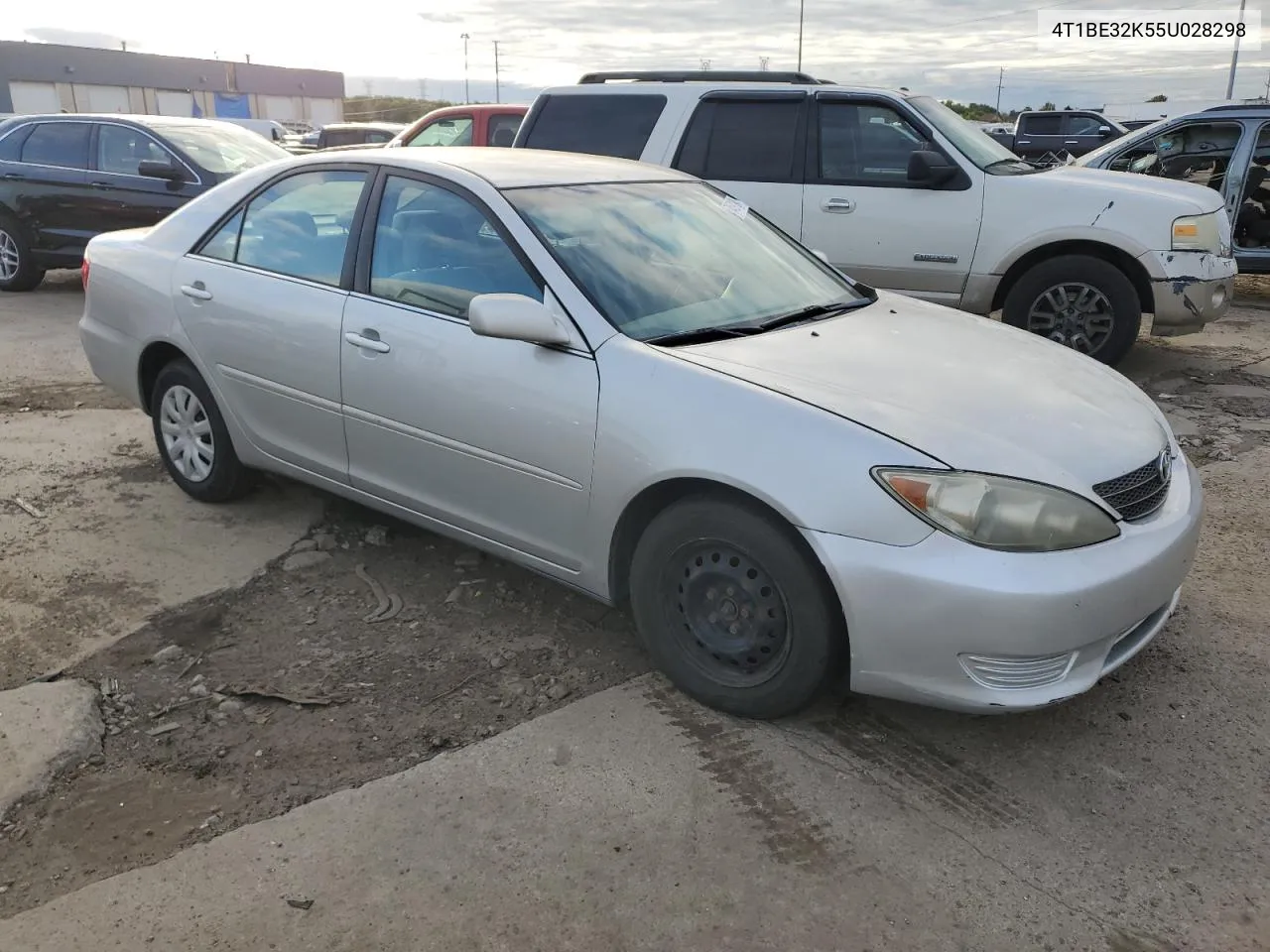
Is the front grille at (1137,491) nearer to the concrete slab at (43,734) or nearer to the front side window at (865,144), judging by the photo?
the concrete slab at (43,734)

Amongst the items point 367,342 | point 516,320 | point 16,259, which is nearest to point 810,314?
point 516,320

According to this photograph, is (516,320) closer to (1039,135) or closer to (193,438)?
(193,438)

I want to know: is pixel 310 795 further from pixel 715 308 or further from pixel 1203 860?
pixel 1203 860

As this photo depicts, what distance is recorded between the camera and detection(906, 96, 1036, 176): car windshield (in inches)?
270

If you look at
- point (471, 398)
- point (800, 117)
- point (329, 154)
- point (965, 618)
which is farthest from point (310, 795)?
point (800, 117)

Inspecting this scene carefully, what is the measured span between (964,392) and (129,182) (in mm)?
9138

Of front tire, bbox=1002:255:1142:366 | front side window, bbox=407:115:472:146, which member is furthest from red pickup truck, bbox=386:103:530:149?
front tire, bbox=1002:255:1142:366

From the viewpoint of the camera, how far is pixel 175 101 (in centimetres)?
6391

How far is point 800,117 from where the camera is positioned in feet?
23.4

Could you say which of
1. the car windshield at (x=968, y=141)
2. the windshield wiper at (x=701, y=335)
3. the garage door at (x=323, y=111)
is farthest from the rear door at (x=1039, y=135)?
the garage door at (x=323, y=111)

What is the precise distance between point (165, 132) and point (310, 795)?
885 centimetres

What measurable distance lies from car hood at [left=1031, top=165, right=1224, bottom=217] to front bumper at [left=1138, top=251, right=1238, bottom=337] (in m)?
0.32

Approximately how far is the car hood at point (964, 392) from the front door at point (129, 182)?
804 centimetres

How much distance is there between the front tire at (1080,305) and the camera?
22.0 feet
